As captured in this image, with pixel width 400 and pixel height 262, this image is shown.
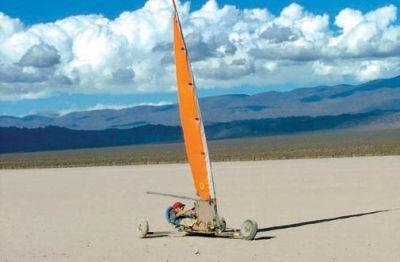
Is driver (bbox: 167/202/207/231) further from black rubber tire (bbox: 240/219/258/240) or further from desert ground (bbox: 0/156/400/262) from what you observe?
black rubber tire (bbox: 240/219/258/240)

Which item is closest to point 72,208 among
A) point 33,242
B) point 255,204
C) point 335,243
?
point 255,204

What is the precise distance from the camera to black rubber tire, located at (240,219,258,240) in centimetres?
1433

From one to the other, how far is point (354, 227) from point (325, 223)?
995mm

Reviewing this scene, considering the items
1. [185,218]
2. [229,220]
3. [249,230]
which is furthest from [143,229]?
[229,220]

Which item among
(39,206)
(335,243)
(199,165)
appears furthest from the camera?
(39,206)

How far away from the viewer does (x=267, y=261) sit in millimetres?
12320

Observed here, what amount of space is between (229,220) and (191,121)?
392 cm

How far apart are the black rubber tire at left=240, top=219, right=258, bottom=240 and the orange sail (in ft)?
2.84

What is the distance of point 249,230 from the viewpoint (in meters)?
14.4

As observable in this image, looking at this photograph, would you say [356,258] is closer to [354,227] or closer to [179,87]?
[354,227]

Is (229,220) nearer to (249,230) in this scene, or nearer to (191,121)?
(249,230)

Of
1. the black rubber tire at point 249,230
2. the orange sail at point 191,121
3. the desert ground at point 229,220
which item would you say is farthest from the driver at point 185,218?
the black rubber tire at point 249,230

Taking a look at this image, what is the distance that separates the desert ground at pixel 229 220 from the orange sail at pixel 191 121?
1107 mm

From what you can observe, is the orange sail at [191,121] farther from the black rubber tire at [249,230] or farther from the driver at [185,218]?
the black rubber tire at [249,230]
